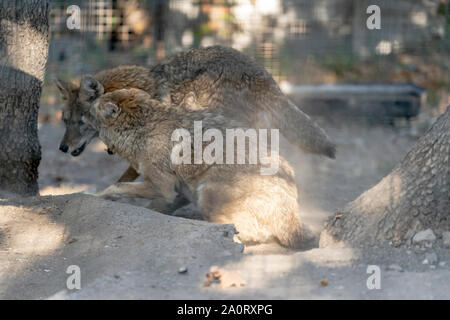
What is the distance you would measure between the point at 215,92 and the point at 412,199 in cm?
241

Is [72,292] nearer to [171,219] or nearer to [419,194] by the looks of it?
[171,219]

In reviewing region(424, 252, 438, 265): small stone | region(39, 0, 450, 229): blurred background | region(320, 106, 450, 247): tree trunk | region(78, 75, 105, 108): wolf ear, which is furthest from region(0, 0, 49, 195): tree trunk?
region(424, 252, 438, 265): small stone

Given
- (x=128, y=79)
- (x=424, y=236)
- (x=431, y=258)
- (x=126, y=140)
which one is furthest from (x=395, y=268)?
(x=128, y=79)

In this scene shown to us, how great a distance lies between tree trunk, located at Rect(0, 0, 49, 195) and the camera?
5.04m

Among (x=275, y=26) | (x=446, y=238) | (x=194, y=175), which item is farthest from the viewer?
(x=275, y=26)

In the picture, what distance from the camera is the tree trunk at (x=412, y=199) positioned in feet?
12.5

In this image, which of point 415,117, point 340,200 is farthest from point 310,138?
point 415,117

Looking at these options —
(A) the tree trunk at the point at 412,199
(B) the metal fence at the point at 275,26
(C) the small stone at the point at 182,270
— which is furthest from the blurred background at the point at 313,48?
(C) the small stone at the point at 182,270

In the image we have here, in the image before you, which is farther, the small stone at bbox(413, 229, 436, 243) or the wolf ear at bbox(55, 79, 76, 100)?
the wolf ear at bbox(55, 79, 76, 100)

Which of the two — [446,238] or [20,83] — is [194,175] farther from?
[446,238]

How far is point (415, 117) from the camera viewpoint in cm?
904

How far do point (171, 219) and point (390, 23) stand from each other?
8787 millimetres

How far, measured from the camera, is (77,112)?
584cm

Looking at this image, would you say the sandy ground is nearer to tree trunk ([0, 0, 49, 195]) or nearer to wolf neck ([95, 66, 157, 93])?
tree trunk ([0, 0, 49, 195])
